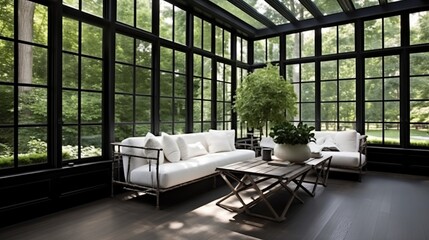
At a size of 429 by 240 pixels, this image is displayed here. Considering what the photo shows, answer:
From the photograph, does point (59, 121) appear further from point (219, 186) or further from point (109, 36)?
point (219, 186)

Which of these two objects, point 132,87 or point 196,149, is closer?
point 132,87

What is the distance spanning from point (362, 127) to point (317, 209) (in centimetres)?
329

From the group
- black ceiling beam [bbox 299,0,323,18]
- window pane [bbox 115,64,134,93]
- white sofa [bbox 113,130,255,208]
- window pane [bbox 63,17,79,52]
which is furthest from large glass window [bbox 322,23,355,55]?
window pane [bbox 63,17,79,52]

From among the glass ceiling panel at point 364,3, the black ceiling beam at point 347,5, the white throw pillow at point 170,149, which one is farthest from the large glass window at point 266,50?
the white throw pillow at point 170,149

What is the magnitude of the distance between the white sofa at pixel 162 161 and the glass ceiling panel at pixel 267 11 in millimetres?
2860

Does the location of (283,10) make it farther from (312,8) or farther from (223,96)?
(223,96)

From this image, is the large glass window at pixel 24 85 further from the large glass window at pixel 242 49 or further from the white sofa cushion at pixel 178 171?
the large glass window at pixel 242 49

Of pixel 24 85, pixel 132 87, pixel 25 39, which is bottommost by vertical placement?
pixel 24 85

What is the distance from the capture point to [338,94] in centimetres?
606

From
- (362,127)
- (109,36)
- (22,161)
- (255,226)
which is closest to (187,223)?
(255,226)

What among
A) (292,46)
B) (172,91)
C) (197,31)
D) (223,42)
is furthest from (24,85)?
(292,46)

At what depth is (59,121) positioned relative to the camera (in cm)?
328

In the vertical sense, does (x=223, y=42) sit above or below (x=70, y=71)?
above

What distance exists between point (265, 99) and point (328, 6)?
7.47 feet
